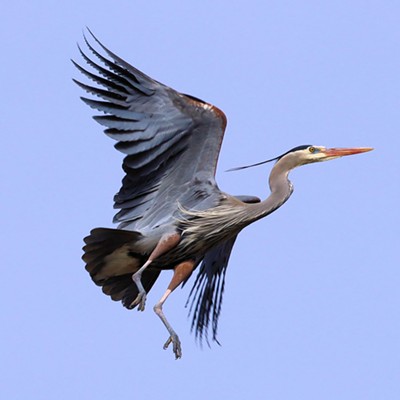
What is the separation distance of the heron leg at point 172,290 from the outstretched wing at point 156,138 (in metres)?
0.50

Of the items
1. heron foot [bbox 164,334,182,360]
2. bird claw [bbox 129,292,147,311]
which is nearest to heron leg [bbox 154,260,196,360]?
heron foot [bbox 164,334,182,360]

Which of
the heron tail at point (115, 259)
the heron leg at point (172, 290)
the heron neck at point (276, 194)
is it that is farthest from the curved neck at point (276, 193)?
the heron tail at point (115, 259)

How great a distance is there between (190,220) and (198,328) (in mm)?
1702

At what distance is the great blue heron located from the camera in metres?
13.0

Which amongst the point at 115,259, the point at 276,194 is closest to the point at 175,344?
the point at 115,259

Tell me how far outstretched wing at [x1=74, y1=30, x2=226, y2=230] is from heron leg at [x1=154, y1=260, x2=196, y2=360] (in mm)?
501

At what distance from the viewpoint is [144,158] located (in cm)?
1319

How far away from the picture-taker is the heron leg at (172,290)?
42.0ft

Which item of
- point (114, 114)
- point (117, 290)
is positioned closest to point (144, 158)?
point (114, 114)

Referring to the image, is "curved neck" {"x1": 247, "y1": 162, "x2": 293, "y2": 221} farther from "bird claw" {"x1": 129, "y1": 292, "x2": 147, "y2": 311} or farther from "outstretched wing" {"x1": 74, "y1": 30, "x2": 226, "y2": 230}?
"bird claw" {"x1": 129, "y1": 292, "x2": 147, "y2": 311}

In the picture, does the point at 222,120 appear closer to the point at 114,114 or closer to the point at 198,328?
the point at 114,114

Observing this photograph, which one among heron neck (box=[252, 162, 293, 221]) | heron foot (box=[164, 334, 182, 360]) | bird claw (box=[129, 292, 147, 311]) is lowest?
heron foot (box=[164, 334, 182, 360])

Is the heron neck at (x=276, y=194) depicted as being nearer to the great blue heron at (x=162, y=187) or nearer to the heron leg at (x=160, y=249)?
the great blue heron at (x=162, y=187)

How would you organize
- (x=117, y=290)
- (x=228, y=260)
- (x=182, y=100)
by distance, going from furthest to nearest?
(x=228, y=260) → (x=117, y=290) → (x=182, y=100)
